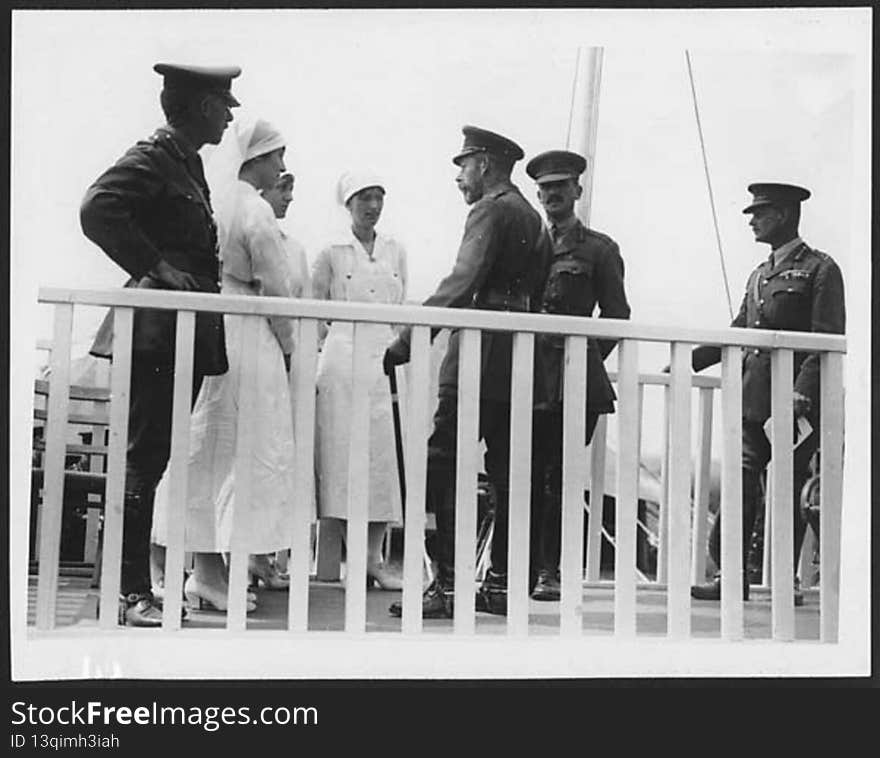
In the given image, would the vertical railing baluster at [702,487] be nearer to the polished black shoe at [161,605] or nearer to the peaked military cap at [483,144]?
the peaked military cap at [483,144]

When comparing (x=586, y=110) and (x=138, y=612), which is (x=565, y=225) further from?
(x=138, y=612)

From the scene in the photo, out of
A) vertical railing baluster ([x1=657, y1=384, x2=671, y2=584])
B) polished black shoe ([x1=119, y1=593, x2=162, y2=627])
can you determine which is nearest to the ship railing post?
polished black shoe ([x1=119, y1=593, x2=162, y2=627])

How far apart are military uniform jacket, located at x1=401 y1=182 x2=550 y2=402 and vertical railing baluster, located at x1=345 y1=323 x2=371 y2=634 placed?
0.25 meters

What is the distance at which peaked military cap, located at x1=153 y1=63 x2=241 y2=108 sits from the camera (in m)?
2.70

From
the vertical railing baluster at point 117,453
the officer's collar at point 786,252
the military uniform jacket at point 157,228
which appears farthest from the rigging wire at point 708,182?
the vertical railing baluster at point 117,453

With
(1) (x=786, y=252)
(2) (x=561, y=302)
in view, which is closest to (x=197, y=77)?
(2) (x=561, y=302)

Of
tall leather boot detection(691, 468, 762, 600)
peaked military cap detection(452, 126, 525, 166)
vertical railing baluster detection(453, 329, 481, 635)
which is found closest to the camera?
vertical railing baluster detection(453, 329, 481, 635)

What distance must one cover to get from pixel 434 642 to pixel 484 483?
30.1 inches

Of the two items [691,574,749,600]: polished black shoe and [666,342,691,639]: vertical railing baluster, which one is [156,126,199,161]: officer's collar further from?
[691,574,749,600]: polished black shoe

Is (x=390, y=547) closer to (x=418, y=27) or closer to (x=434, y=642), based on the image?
(x=434, y=642)

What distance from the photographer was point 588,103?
284cm

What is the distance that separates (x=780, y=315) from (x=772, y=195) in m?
0.30

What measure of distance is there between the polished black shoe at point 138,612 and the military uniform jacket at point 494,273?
0.79 meters

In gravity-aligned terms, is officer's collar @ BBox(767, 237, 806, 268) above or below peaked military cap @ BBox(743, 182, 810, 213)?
below
